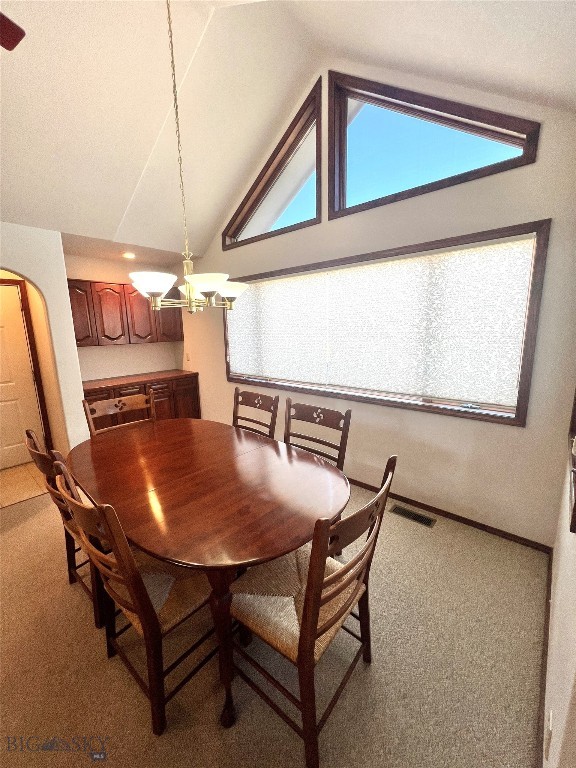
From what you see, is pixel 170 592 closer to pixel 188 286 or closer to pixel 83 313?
pixel 188 286

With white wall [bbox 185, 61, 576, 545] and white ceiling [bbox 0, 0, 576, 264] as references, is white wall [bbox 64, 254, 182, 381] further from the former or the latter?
white wall [bbox 185, 61, 576, 545]

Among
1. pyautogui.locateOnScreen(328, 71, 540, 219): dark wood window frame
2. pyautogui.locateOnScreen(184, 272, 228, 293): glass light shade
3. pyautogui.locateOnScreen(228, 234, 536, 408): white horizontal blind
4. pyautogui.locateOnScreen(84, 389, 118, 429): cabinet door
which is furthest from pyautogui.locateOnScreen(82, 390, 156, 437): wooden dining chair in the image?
pyautogui.locateOnScreen(328, 71, 540, 219): dark wood window frame

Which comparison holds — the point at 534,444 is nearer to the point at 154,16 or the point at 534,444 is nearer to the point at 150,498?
the point at 150,498

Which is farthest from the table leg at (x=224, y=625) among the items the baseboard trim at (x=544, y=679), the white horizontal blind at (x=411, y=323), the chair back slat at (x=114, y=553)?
the white horizontal blind at (x=411, y=323)

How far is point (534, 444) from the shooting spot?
1.99 m

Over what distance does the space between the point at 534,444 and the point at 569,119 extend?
6.10 ft

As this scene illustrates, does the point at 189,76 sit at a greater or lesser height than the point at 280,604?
greater

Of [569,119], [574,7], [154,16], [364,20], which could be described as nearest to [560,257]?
[569,119]

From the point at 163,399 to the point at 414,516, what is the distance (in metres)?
3.26

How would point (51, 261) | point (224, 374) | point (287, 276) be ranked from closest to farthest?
point (51, 261) < point (287, 276) < point (224, 374)

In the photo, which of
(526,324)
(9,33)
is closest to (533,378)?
(526,324)

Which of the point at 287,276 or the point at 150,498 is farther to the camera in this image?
the point at 287,276

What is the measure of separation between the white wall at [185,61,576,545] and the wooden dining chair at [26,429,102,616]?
2.14 m

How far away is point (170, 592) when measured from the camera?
124 cm
